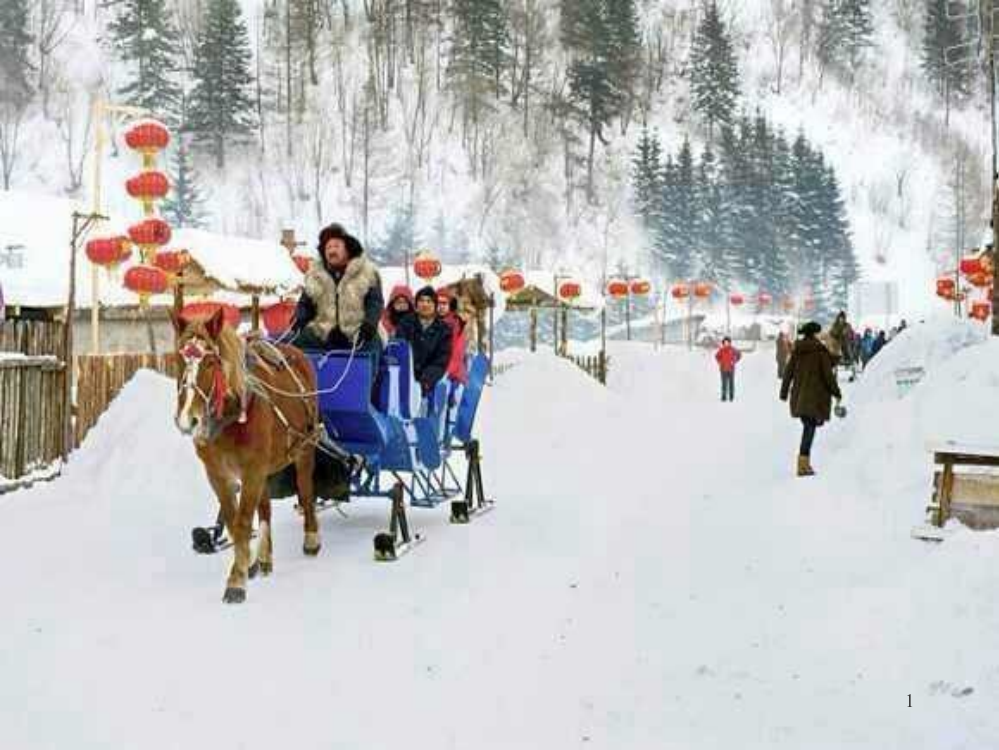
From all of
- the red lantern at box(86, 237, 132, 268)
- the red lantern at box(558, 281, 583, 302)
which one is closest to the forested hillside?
the red lantern at box(558, 281, 583, 302)

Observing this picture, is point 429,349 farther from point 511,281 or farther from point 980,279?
point 980,279

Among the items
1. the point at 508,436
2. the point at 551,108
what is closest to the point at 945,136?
the point at 551,108

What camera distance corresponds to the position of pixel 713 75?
8488 centimetres

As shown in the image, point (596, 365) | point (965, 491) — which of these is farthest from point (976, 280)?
point (965, 491)

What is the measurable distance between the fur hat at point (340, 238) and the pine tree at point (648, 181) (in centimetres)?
6617

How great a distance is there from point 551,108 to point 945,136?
35048mm

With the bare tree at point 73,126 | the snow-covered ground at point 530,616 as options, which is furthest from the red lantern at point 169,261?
the bare tree at point 73,126

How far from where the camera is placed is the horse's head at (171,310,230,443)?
647 cm

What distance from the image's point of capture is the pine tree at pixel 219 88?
71.4 m

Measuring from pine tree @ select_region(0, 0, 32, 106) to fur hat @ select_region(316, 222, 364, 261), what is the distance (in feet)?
238

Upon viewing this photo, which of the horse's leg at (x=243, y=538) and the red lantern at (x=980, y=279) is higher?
the red lantern at (x=980, y=279)

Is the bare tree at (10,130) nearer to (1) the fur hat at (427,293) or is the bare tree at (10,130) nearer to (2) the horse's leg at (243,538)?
(1) the fur hat at (427,293)

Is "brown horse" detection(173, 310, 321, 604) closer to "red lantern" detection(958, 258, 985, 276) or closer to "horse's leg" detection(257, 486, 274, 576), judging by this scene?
"horse's leg" detection(257, 486, 274, 576)

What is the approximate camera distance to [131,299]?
1204 inches
